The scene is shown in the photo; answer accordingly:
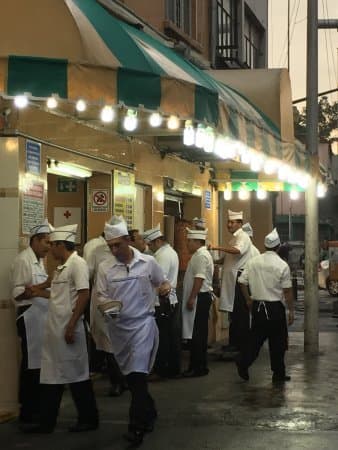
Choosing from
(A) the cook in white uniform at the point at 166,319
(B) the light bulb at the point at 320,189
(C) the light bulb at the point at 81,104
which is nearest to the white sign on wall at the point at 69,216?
(A) the cook in white uniform at the point at 166,319

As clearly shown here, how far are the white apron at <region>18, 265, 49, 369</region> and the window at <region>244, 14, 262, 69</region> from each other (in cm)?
1845

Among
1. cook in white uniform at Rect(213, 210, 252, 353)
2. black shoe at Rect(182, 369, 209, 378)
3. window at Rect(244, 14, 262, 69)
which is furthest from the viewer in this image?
window at Rect(244, 14, 262, 69)

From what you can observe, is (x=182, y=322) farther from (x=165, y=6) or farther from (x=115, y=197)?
(x=165, y=6)

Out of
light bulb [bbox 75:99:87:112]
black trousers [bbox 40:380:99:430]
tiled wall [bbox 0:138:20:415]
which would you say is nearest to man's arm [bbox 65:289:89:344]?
black trousers [bbox 40:380:99:430]

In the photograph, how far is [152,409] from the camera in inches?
329

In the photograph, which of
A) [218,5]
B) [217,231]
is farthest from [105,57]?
[218,5]

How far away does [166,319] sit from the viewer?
1155 centimetres

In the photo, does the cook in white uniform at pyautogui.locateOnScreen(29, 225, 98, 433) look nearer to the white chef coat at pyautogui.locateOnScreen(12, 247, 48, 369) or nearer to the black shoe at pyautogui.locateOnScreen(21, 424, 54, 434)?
the black shoe at pyautogui.locateOnScreen(21, 424, 54, 434)

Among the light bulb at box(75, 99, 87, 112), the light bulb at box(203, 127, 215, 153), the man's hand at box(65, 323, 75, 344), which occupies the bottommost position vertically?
the man's hand at box(65, 323, 75, 344)

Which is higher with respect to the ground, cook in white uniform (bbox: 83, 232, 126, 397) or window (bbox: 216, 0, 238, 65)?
window (bbox: 216, 0, 238, 65)

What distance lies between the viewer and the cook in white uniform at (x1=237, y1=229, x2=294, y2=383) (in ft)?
36.7

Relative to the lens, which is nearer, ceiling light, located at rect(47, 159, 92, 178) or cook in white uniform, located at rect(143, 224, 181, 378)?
ceiling light, located at rect(47, 159, 92, 178)

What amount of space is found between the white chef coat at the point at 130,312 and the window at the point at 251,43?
61.8ft

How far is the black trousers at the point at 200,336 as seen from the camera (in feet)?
38.5
